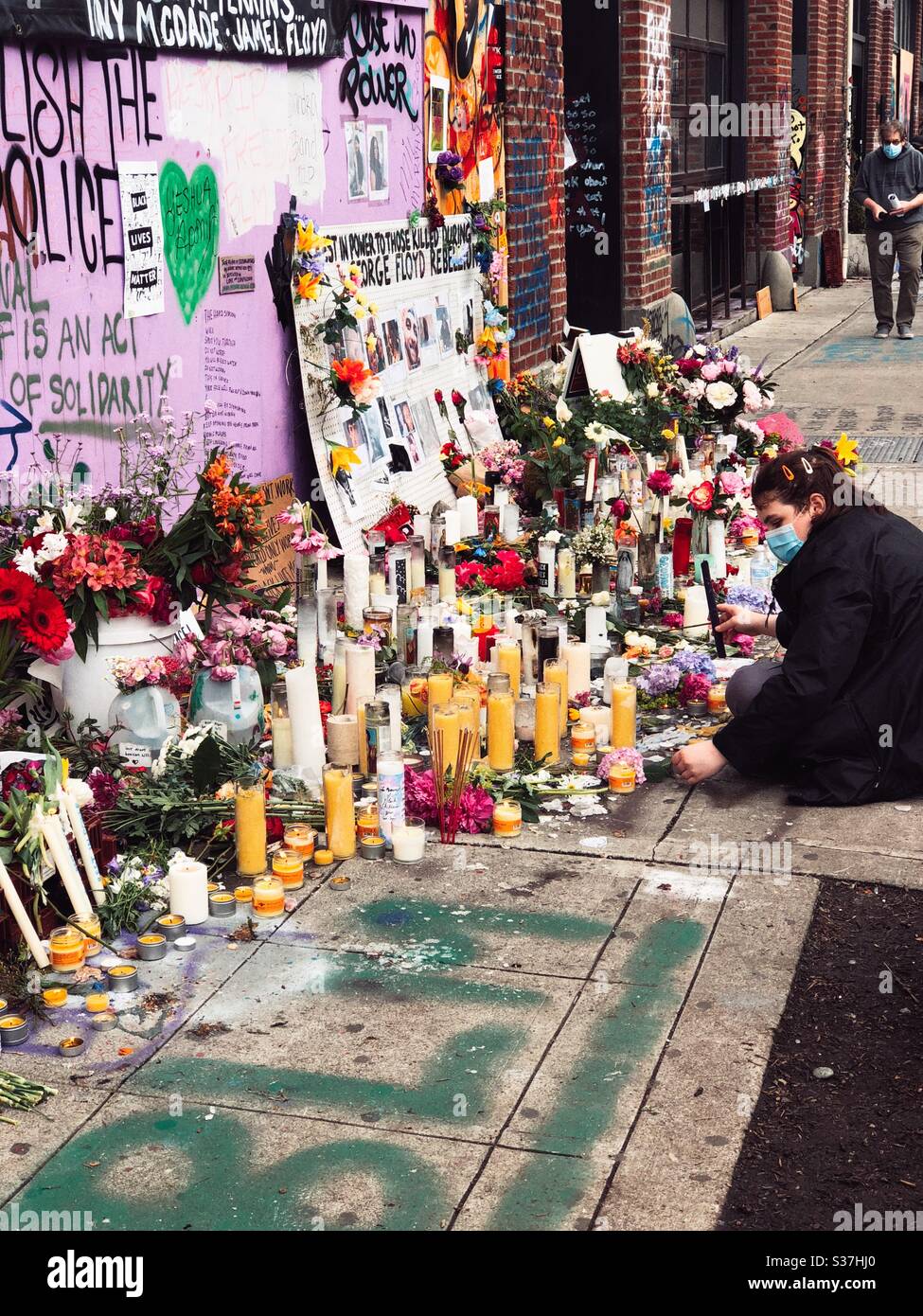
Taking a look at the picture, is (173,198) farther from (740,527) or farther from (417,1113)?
(417,1113)

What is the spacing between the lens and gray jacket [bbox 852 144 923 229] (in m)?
16.9

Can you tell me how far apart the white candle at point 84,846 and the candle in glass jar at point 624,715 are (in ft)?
6.71

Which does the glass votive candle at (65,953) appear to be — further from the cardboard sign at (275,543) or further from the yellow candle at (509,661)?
the cardboard sign at (275,543)

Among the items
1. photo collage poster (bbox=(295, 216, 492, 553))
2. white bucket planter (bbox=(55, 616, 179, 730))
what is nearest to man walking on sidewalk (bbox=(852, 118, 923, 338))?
photo collage poster (bbox=(295, 216, 492, 553))

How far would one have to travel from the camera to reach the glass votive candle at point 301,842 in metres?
4.84

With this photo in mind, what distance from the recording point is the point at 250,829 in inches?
187

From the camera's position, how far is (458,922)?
14.6 ft

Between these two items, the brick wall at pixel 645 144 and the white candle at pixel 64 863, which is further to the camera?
the brick wall at pixel 645 144

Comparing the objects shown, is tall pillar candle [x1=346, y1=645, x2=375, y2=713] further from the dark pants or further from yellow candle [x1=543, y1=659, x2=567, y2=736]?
the dark pants

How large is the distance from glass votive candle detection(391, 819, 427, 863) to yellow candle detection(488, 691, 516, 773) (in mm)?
657

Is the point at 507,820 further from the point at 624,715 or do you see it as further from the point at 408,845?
the point at 624,715

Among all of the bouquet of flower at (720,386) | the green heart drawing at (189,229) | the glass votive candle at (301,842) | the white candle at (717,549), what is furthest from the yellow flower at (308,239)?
the glass votive candle at (301,842)

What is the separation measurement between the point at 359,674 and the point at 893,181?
44.4ft

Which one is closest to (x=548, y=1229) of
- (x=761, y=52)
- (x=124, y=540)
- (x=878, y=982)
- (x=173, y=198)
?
(x=878, y=982)
